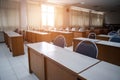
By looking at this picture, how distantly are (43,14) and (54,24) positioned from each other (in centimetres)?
136

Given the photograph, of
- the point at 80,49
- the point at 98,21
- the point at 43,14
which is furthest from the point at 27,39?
the point at 98,21

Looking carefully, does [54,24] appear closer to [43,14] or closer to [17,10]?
[43,14]

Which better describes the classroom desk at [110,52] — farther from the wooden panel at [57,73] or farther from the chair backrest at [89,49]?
the wooden panel at [57,73]

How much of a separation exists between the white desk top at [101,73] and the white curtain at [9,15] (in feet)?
23.2

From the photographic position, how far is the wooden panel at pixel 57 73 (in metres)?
1.22

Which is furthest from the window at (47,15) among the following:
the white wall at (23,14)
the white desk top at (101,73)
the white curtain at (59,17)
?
the white desk top at (101,73)

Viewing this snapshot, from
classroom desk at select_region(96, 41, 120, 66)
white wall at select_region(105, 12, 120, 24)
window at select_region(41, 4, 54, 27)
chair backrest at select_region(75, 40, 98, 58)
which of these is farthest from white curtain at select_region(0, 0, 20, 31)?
white wall at select_region(105, 12, 120, 24)

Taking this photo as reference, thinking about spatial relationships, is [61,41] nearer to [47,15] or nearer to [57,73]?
[57,73]

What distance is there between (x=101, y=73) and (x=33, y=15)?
25.1 ft

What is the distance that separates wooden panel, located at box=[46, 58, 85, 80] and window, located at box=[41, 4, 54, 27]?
7.45 meters

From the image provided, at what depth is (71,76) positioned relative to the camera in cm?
120

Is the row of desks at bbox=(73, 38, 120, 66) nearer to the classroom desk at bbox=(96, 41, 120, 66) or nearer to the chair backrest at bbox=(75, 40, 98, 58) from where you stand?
the classroom desk at bbox=(96, 41, 120, 66)

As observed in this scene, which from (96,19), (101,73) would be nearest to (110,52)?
(101,73)

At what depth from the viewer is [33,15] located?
7961 millimetres
